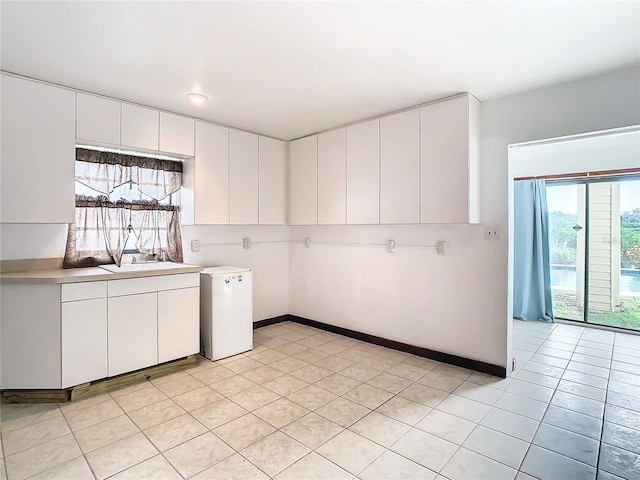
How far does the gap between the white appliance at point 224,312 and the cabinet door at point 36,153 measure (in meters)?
1.32

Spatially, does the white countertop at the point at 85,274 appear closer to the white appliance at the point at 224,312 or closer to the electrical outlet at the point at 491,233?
the white appliance at the point at 224,312

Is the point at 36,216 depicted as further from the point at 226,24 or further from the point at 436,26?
the point at 436,26

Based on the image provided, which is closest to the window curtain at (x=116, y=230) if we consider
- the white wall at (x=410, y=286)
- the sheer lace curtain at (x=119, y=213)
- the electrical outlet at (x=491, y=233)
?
the sheer lace curtain at (x=119, y=213)

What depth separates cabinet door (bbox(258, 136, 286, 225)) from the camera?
14.2ft

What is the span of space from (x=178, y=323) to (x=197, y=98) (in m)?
2.00

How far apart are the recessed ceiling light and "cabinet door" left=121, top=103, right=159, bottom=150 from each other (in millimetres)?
471

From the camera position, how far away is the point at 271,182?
4.43m

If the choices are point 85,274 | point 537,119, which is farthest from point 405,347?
point 85,274

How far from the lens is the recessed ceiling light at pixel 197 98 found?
3.02 meters

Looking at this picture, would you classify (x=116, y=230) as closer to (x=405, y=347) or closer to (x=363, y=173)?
(x=363, y=173)

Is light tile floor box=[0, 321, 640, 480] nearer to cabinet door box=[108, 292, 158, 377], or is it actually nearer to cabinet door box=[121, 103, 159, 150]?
cabinet door box=[108, 292, 158, 377]

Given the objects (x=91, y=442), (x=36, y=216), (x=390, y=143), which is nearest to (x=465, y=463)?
(x=91, y=442)

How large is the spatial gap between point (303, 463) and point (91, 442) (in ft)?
4.29

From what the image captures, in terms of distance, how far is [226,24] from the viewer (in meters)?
1.98
